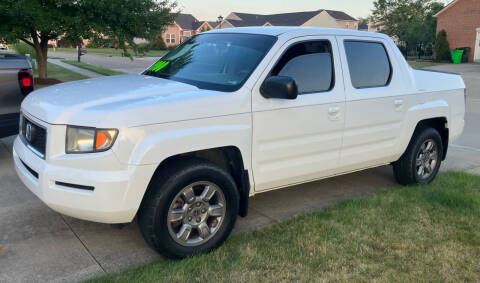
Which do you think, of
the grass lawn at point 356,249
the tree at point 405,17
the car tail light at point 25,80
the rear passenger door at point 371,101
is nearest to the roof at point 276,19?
the tree at point 405,17

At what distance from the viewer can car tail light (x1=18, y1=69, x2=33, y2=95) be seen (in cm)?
579

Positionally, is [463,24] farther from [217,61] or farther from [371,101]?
[217,61]

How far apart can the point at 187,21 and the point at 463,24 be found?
194 feet

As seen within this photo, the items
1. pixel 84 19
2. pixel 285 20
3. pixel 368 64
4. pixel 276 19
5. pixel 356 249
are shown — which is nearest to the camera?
pixel 356 249

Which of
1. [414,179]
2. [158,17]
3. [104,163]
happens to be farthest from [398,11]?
[104,163]

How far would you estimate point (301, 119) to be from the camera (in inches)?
164

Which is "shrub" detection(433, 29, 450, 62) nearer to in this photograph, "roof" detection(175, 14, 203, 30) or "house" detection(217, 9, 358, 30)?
"house" detection(217, 9, 358, 30)

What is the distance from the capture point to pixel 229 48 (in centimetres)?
445

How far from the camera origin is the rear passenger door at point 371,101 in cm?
463

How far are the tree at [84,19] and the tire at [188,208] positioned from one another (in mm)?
9553

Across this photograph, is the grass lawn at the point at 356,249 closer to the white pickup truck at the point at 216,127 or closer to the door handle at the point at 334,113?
the white pickup truck at the point at 216,127

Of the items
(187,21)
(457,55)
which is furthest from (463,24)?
(187,21)

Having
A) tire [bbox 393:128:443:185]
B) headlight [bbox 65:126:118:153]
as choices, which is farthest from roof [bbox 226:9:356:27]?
headlight [bbox 65:126:118:153]

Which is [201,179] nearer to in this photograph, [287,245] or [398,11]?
[287,245]
